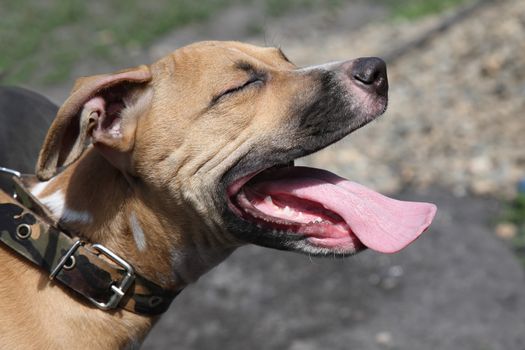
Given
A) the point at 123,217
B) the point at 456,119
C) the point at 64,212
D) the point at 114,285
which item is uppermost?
the point at 64,212

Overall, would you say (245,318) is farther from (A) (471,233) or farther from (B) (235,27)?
(B) (235,27)

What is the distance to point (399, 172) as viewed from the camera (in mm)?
6973

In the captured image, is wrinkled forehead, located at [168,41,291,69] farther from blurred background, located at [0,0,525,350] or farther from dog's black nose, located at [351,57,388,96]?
blurred background, located at [0,0,525,350]

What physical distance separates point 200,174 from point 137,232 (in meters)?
0.34

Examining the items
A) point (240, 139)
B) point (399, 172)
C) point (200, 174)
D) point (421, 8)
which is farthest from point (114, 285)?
point (421, 8)

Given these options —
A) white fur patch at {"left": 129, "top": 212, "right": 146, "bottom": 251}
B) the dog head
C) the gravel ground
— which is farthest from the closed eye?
the gravel ground

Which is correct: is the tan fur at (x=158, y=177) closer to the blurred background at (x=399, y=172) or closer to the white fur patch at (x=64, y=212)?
the white fur patch at (x=64, y=212)

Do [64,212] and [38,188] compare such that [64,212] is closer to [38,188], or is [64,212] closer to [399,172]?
[38,188]

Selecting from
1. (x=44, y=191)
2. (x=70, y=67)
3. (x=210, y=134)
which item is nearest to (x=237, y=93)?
(x=210, y=134)

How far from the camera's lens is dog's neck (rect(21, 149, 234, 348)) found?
3.04 meters

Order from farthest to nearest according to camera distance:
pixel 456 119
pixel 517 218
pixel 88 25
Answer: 1. pixel 88 25
2. pixel 456 119
3. pixel 517 218

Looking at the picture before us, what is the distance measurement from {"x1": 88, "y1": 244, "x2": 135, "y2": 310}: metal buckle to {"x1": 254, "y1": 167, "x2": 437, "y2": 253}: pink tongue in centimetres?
63

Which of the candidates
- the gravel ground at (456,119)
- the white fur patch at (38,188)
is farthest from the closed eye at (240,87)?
the gravel ground at (456,119)

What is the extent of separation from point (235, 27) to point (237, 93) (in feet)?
28.6
